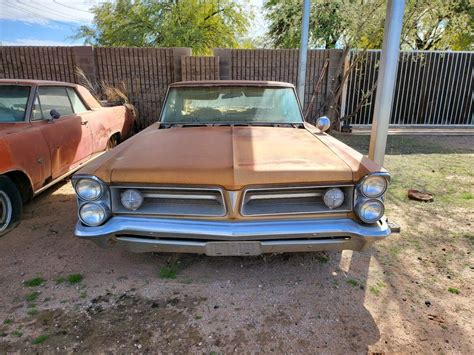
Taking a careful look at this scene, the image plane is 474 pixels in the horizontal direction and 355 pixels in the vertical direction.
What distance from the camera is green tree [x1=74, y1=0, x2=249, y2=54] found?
17531 millimetres

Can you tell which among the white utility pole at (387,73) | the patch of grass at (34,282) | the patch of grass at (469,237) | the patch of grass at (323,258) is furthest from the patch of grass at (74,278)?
the patch of grass at (469,237)

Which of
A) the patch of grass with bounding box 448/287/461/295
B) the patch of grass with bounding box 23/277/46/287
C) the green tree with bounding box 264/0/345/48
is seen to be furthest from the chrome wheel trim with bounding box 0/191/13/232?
the green tree with bounding box 264/0/345/48

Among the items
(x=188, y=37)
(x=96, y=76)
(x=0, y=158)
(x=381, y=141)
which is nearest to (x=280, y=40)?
(x=188, y=37)

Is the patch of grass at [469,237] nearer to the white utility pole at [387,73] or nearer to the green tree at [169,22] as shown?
the white utility pole at [387,73]

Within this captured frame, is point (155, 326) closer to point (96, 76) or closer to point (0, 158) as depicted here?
point (0, 158)

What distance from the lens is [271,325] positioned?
94.9 inches

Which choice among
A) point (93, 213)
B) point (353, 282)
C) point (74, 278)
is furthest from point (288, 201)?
point (74, 278)

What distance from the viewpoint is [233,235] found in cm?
239

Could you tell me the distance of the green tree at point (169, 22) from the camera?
17531 mm

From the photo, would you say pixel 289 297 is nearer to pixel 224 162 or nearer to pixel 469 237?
pixel 224 162

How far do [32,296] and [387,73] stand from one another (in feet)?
13.1

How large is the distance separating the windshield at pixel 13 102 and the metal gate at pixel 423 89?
8184mm

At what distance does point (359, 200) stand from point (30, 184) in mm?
3468

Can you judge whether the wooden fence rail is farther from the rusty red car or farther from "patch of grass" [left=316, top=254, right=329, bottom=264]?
"patch of grass" [left=316, top=254, right=329, bottom=264]
